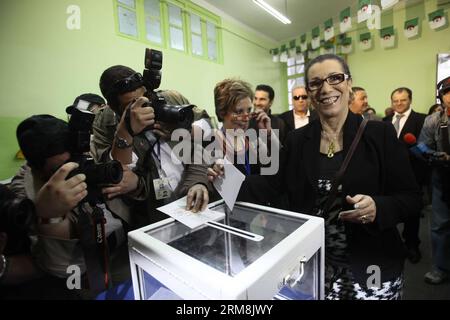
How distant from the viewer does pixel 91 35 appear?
6.81 ft

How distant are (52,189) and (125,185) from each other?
1.14 ft

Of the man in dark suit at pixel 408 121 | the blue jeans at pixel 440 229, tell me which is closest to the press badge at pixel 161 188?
the blue jeans at pixel 440 229

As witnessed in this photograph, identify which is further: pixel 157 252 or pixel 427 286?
pixel 427 286

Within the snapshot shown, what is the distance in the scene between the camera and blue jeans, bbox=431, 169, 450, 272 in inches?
68.8

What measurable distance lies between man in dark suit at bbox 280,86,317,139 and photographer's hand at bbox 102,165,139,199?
70.9 inches

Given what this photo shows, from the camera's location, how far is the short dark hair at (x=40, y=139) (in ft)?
1.76

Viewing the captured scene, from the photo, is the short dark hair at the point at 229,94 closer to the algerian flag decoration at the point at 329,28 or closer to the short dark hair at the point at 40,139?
the short dark hair at the point at 40,139

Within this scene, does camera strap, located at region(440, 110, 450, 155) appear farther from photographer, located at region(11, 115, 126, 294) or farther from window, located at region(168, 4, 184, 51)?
window, located at region(168, 4, 184, 51)

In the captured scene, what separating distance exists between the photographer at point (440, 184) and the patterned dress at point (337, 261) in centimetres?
128

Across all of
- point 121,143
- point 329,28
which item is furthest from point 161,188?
point 329,28

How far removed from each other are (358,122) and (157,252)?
885 mm

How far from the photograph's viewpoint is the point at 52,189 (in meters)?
0.51
